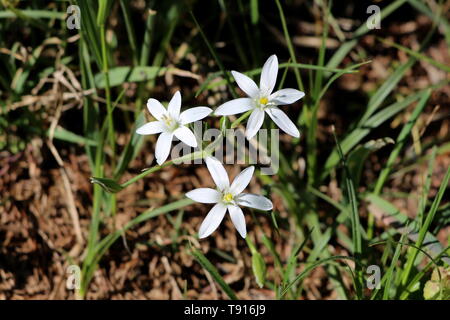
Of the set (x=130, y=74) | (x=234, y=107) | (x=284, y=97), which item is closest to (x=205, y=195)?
(x=234, y=107)

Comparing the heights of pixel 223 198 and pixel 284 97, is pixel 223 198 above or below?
below

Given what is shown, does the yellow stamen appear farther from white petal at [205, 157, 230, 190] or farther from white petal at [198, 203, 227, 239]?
white petal at [198, 203, 227, 239]

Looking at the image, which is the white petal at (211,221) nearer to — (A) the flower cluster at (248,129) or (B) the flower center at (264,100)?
(A) the flower cluster at (248,129)

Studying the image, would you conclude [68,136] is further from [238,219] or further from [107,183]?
[238,219]

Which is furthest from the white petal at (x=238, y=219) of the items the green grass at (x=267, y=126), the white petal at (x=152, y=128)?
the white petal at (x=152, y=128)

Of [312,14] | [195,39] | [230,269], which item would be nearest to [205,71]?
[195,39]

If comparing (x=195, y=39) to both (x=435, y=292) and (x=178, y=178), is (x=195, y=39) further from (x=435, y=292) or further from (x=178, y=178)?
(x=435, y=292)
